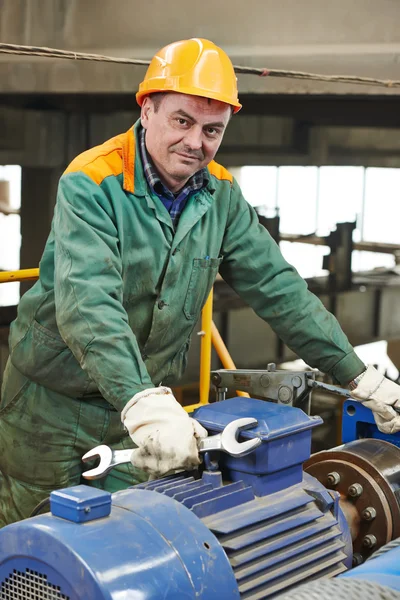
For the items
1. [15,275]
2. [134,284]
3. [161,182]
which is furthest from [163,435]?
[15,275]

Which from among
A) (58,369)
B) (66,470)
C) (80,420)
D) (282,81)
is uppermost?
(282,81)

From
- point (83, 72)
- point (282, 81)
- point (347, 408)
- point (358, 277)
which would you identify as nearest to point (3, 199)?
point (83, 72)

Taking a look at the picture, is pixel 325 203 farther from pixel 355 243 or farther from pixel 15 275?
pixel 15 275

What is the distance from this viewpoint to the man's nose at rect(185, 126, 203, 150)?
5.63 ft

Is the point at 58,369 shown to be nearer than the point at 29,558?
No

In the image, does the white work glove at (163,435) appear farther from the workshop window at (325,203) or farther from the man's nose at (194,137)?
the workshop window at (325,203)

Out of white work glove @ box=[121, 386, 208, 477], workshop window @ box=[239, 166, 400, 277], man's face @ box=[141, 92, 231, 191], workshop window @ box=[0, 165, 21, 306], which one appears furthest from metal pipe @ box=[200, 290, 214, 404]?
workshop window @ box=[239, 166, 400, 277]

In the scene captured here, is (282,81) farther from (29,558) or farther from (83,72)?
(29,558)

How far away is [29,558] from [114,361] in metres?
0.45

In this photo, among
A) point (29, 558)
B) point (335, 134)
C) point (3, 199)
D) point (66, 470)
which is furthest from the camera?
point (335, 134)

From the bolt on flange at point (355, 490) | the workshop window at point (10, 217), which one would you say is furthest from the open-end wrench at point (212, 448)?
the workshop window at point (10, 217)

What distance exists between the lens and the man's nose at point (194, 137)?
1.71 m

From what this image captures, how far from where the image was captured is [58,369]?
193cm

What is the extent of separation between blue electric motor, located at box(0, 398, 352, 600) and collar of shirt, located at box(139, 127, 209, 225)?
53 centimetres
